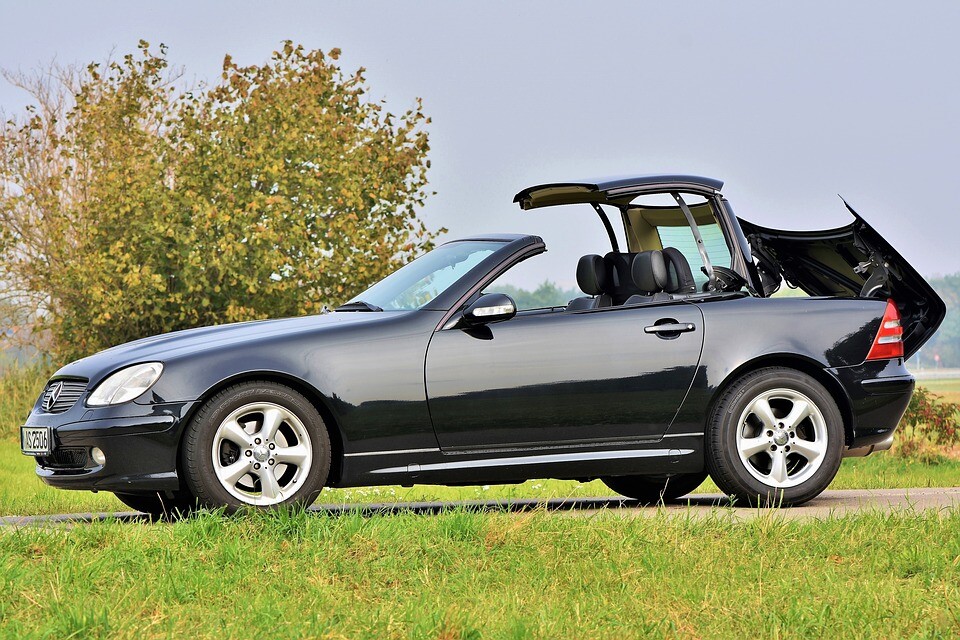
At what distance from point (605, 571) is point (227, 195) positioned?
2046cm

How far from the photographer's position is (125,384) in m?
6.95

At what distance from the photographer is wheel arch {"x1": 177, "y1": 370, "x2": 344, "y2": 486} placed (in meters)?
6.85

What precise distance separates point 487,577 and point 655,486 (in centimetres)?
409

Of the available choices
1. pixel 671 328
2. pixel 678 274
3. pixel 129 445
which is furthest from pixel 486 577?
pixel 678 274

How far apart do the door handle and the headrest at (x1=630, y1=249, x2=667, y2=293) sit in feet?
1.33

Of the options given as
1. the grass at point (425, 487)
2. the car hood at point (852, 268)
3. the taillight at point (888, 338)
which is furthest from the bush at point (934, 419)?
the taillight at point (888, 338)

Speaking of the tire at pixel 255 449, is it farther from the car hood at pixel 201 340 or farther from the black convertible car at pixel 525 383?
the car hood at pixel 201 340

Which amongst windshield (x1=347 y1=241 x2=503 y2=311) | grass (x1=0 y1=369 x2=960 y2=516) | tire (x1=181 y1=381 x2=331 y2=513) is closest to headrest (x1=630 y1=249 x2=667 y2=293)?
windshield (x1=347 y1=241 x2=503 y2=311)

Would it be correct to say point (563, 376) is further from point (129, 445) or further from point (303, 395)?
point (129, 445)

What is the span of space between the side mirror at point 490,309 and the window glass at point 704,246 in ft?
5.28

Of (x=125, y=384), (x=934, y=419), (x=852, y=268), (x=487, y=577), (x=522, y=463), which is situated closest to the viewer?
(x=487, y=577)

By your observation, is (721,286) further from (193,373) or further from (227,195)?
(227,195)

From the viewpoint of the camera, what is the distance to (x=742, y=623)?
15.2 ft

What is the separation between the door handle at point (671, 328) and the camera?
7.62 m
